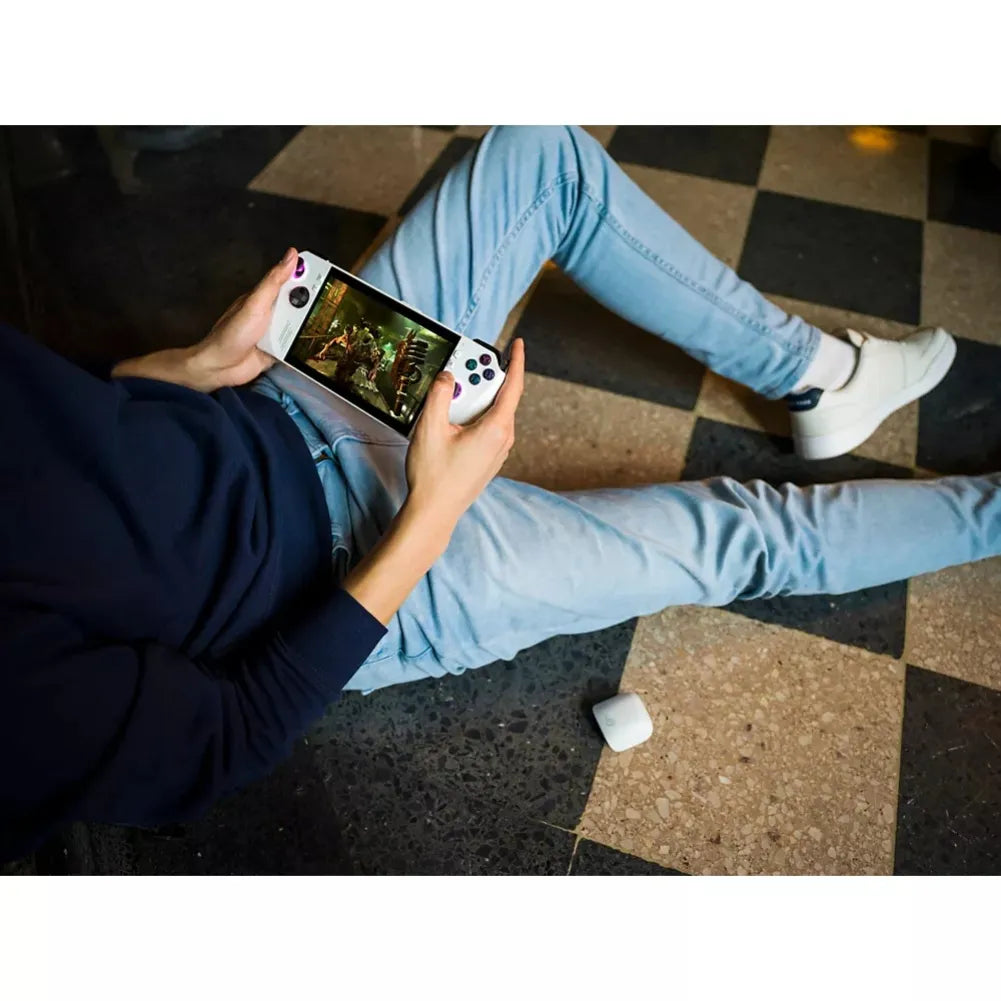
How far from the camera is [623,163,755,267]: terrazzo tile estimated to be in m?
1.34

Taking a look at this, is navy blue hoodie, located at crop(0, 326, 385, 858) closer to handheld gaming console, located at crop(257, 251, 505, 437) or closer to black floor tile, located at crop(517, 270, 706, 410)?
handheld gaming console, located at crop(257, 251, 505, 437)

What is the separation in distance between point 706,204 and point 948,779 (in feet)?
3.14

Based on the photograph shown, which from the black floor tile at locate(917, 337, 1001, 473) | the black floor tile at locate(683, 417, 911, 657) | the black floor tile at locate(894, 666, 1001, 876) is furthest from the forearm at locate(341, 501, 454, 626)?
the black floor tile at locate(917, 337, 1001, 473)

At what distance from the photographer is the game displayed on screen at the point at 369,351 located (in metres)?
0.74

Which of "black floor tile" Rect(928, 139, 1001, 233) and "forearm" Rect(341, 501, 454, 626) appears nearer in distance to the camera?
"forearm" Rect(341, 501, 454, 626)

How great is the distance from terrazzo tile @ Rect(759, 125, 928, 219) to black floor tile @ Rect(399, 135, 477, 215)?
528mm

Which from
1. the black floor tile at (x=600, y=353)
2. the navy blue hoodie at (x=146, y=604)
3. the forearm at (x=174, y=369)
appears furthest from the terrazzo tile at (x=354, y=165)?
the navy blue hoodie at (x=146, y=604)

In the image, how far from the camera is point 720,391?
116 centimetres

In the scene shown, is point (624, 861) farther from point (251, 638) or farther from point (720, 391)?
point (720, 391)

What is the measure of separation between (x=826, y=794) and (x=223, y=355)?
73 centimetres

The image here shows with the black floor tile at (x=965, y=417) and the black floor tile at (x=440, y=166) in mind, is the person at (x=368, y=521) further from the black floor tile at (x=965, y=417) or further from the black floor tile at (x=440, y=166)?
the black floor tile at (x=440, y=166)

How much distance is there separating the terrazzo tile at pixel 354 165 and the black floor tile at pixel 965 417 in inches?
35.4

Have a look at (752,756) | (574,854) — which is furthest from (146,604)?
(752,756)
